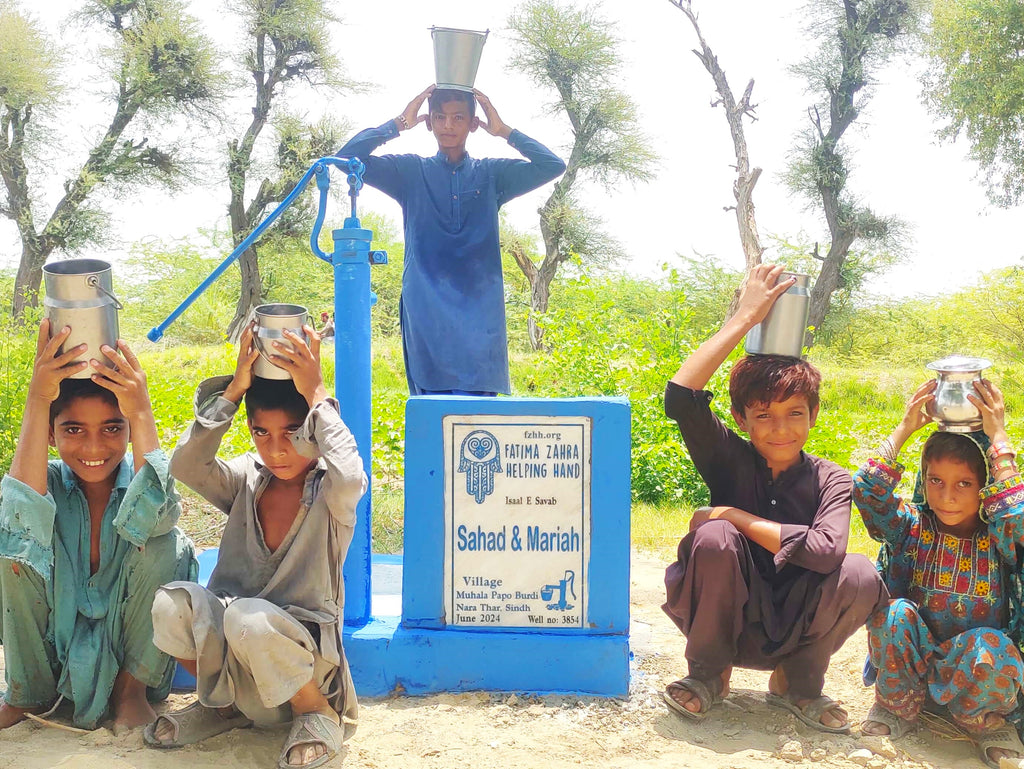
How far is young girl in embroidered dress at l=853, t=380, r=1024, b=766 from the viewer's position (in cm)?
243

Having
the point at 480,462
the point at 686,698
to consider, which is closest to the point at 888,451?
the point at 686,698

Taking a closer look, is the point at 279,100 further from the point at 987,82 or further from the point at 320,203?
the point at 320,203

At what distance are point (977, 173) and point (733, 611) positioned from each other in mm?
17964

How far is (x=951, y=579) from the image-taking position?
2.59m

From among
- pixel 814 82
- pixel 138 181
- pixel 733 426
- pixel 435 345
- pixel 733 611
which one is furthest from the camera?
pixel 814 82

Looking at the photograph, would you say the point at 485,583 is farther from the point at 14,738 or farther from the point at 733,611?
the point at 14,738

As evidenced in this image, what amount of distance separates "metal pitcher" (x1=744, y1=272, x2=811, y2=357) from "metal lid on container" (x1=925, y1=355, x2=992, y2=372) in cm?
38

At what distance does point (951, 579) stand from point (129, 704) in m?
2.35

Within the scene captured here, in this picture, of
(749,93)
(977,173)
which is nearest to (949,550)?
(749,93)

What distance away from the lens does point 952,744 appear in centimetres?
255

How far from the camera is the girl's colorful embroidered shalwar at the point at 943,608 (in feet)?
7.95

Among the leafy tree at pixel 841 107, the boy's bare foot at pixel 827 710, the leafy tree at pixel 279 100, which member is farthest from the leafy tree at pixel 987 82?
the boy's bare foot at pixel 827 710

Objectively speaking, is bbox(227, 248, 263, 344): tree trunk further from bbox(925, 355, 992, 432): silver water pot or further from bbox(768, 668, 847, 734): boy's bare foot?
bbox(925, 355, 992, 432): silver water pot

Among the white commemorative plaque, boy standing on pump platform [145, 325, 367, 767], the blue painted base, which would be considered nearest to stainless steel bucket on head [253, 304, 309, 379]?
boy standing on pump platform [145, 325, 367, 767]
